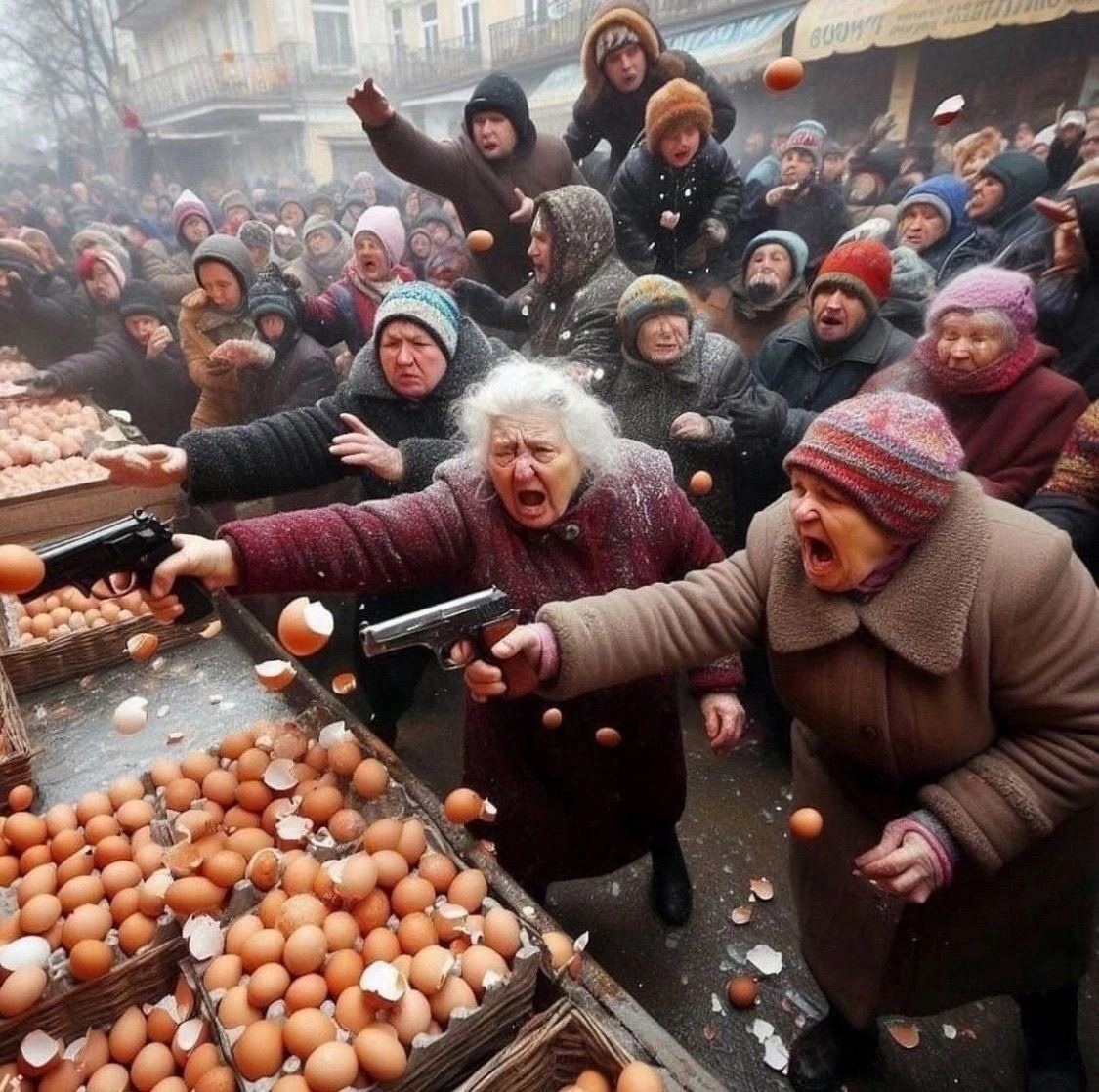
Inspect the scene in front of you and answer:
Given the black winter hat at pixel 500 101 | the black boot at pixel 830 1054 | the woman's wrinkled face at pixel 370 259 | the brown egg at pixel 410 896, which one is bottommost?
the black boot at pixel 830 1054

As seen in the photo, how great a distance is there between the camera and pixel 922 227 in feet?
10.8

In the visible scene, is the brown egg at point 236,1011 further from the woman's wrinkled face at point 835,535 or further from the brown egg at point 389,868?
the woman's wrinkled face at point 835,535

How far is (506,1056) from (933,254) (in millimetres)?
3625

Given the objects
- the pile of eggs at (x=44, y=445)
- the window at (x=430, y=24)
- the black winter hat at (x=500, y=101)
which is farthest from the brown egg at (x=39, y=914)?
the window at (x=430, y=24)

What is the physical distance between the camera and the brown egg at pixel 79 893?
139cm

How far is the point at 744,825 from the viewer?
2.80 m

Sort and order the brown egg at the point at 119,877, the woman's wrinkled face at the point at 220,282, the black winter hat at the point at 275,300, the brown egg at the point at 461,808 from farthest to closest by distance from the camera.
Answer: the woman's wrinkled face at the point at 220,282 → the black winter hat at the point at 275,300 → the brown egg at the point at 461,808 → the brown egg at the point at 119,877

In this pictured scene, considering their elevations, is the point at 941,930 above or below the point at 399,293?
below

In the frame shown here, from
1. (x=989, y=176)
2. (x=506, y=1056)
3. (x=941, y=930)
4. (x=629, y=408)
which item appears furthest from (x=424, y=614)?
(x=989, y=176)

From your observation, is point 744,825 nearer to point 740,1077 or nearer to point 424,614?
point 740,1077

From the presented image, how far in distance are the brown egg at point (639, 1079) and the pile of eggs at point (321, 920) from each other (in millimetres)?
240

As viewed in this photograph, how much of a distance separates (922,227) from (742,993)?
332 cm

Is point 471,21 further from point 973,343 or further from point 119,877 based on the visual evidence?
point 119,877

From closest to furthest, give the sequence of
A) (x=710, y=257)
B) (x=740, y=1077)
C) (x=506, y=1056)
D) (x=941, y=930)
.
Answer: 1. (x=506, y=1056)
2. (x=941, y=930)
3. (x=740, y=1077)
4. (x=710, y=257)
